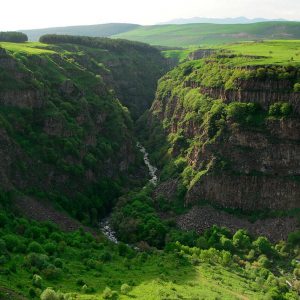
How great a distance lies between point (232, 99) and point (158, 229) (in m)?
41.0

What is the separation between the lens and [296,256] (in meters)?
99.4

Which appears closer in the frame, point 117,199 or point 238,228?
point 238,228

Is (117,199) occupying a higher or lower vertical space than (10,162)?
lower

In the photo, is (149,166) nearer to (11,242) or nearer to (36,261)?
(11,242)

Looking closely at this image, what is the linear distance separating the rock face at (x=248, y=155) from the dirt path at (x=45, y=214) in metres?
27.9

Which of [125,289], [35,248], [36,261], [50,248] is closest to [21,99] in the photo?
[50,248]

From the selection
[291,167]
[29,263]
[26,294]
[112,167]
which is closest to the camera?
[26,294]

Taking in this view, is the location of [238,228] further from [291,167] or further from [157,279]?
[157,279]

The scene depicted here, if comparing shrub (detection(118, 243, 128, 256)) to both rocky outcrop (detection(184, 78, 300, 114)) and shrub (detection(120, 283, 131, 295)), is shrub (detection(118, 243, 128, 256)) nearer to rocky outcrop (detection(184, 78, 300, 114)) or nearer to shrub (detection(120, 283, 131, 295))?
shrub (detection(120, 283, 131, 295))

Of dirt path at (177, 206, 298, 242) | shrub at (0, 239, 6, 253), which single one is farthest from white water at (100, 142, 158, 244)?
shrub at (0, 239, 6, 253)

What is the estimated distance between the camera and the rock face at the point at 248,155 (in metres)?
114

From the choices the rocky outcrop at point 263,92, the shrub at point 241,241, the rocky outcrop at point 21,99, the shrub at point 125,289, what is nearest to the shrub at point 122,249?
the shrub at point 125,289

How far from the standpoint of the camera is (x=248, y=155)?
118250mm

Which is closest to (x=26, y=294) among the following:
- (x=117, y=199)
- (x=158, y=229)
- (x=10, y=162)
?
(x=158, y=229)
